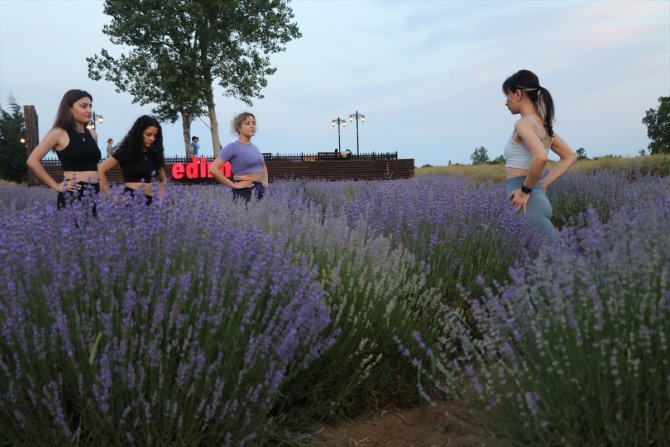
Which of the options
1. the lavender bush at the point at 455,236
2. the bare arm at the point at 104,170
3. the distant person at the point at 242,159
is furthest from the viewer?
the distant person at the point at 242,159

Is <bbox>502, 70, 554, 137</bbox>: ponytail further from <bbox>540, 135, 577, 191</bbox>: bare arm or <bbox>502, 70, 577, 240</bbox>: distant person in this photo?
<bbox>540, 135, 577, 191</bbox>: bare arm

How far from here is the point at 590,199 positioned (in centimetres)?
735

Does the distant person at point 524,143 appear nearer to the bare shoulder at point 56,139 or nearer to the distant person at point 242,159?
the distant person at point 242,159

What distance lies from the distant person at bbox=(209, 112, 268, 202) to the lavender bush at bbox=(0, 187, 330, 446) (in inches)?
139

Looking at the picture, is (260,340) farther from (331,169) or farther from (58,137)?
(331,169)

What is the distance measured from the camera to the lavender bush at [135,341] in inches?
89.2

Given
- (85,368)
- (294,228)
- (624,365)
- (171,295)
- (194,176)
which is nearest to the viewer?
(624,365)

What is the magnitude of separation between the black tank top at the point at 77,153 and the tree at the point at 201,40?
23.3m

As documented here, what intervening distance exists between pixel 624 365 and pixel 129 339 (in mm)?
1916

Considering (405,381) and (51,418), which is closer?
(51,418)

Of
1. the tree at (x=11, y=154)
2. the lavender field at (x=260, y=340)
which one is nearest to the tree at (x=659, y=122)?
the tree at (x=11, y=154)

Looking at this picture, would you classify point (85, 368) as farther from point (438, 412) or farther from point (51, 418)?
point (438, 412)

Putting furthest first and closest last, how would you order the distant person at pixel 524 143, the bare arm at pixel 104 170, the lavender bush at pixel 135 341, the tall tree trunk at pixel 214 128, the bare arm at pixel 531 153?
1. the tall tree trunk at pixel 214 128
2. the bare arm at pixel 104 170
3. the distant person at pixel 524 143
4. the bare arm at pixel 531 153
5. the lavender bush at pixel 135 341

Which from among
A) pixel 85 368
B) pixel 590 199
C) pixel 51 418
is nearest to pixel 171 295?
pixel 85 368
